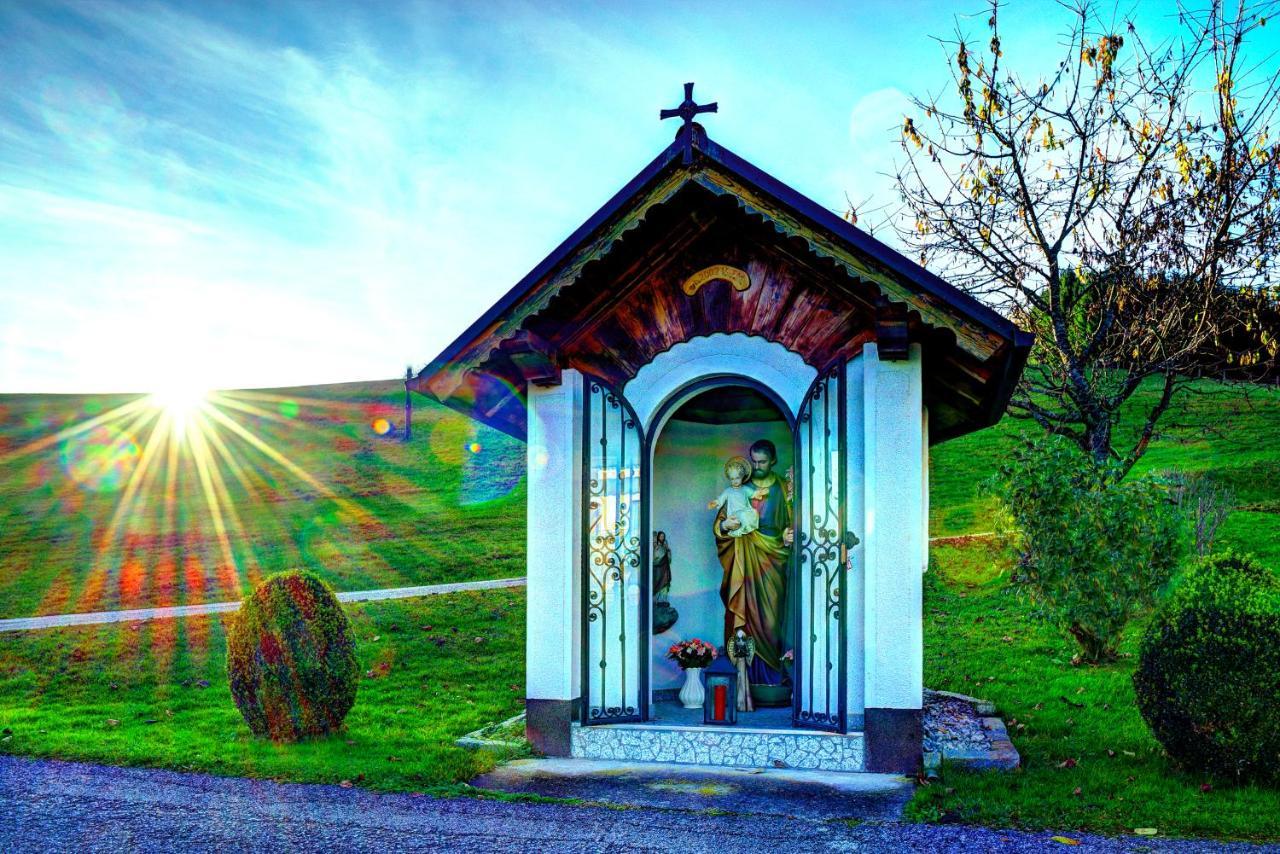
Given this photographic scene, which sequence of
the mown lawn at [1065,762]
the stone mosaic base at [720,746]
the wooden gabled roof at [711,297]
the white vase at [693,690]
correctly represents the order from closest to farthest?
the mown lawn at [1065,762] → the wooden gabled roof at [711,297] → the stone mosaic base at [720,746] → the white vase at [693,690]

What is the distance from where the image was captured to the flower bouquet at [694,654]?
9.72 meters

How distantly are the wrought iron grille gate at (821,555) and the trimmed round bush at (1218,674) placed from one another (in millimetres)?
2469

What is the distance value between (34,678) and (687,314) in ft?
38.2

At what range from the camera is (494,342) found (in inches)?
350

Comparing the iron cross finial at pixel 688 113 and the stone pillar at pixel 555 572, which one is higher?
the iron cross finial at pixel 688 113

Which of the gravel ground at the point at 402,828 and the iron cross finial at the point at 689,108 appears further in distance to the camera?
the iron cross finial at the point at 689,108

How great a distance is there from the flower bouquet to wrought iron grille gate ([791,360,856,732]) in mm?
1192

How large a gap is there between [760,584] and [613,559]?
182 cm

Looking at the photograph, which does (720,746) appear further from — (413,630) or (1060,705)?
(413,630)

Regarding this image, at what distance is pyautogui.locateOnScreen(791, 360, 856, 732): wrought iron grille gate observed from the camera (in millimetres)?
8602

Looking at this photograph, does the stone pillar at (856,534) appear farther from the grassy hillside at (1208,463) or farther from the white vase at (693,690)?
the grassy hillside at (1208,463)

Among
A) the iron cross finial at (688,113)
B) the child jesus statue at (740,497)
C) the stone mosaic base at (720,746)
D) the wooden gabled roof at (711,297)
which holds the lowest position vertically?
the stone mosaic base at (720,746)

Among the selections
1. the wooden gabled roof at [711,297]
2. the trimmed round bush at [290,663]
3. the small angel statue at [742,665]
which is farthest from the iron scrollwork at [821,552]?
the trimmed round bush at [290,663]

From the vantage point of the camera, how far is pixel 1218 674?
25.6 feet
